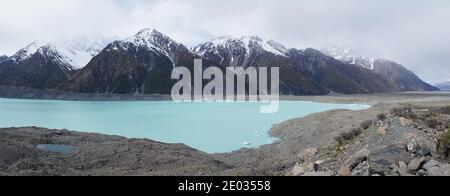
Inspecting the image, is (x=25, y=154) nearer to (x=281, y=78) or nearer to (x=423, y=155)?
(x=423, y=155)

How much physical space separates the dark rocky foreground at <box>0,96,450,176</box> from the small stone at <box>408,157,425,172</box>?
2 centimetres

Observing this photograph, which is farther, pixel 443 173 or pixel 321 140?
pixel 321 140

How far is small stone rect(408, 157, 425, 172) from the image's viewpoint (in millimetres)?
9938

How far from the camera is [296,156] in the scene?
17.8 metres

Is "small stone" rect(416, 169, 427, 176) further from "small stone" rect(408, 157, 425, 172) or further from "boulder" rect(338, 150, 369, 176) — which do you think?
"boulder" rect(338, 150, 369, 176)

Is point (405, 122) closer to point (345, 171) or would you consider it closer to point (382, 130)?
point (382, 130)

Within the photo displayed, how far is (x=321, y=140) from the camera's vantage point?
25.8 metres

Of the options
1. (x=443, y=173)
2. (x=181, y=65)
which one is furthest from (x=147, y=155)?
(x=181, y=65)

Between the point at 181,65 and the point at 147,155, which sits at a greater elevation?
the point at 181,65

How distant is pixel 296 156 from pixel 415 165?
315 inches

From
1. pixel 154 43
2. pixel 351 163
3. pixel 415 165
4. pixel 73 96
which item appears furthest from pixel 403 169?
pixel 154 43

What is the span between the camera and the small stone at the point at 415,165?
32.6 ft
